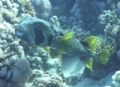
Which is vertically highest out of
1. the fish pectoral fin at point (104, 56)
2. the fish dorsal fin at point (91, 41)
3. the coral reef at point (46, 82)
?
the fish dorsal fin at point (91, 41)

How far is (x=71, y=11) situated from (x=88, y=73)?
4640mm

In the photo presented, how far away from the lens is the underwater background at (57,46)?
3760 millimetres

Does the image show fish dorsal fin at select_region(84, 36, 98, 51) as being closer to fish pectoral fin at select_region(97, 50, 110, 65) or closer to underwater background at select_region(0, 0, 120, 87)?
underwater background at select_region(0, 0, 120, 87)

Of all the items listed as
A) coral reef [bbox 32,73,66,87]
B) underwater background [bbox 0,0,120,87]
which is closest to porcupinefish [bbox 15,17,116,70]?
underwater background [bbox 0,0,120,87]

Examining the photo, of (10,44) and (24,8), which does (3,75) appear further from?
(24,8)

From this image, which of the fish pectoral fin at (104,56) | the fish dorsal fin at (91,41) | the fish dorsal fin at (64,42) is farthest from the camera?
the fish pectoral fin at (104,56)

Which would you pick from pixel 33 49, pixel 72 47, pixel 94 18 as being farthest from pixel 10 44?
pixel 94 18

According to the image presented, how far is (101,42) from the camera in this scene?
6848 mm

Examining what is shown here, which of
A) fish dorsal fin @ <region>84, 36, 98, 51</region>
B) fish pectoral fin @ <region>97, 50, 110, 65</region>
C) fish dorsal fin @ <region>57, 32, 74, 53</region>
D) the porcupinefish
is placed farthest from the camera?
fish pectoral fin @ <region>97, 50, 110, 65</region>

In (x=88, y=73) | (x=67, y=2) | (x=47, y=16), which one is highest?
(x=67, y=2)

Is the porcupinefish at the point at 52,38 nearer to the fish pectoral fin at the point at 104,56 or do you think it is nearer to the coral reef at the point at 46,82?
the fish pectoral fin at the point at 104,56

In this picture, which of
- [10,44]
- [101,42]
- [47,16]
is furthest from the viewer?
[47,16]

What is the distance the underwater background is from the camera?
3760mm

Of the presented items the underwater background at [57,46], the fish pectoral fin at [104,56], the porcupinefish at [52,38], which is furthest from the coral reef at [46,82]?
the fish pectoral fin at [104,56]
